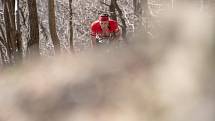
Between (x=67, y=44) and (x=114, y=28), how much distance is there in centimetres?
1118

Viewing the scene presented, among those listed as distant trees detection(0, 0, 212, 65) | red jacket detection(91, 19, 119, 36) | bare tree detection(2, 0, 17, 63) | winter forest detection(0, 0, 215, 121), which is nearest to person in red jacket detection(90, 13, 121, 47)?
red jacket detection(91, 19, 119, 36)

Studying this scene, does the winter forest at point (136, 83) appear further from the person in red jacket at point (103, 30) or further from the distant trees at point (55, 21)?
the distant trees at point (55, 21)

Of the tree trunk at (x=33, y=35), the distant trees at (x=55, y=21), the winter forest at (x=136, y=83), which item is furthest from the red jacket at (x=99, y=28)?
the tree trunk at (x=33, y=35)

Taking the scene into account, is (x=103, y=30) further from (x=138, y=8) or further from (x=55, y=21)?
(x=138, y=8)

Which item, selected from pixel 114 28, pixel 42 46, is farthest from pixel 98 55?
pixel 42 46

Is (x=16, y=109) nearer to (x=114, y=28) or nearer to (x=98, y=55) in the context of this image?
(x=98, y=55)

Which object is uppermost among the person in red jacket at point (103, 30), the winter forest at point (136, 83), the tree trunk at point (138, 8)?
the tree trunk at point (138, 8)

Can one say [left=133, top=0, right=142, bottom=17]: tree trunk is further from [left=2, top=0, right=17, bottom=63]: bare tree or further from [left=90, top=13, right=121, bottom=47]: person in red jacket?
[left=90, top=13, right=121, bottom=47]: person in red jacket

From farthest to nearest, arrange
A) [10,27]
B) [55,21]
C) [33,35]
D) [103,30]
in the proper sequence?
[55,21]
[10,27]
[33,35]
[103,30]

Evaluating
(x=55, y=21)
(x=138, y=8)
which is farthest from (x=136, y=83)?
(x=138, y=8)

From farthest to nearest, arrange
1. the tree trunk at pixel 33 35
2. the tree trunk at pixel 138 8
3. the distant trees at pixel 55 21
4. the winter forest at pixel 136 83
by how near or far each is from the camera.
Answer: the tree trunk at pixel 138 8, the distant trees at pixel 55 21, the tree trunk at pixel 33 35, the winter forest at pixel 136 83

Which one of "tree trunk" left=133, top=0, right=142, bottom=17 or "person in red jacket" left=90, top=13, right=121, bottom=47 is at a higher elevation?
"tree trunk" left=133, top=0, right=142, bottom=17

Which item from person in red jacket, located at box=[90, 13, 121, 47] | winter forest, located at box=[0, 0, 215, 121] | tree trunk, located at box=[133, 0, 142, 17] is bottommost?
winter forest, located at box=[0, 0, 215, 121]

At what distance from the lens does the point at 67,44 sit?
17.1 metres
